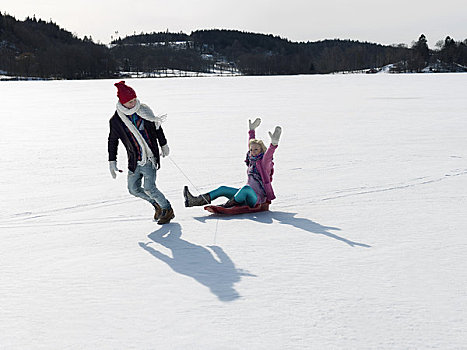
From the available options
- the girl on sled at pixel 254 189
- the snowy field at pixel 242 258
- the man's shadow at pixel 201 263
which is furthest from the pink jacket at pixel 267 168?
the man's shadow at pixel 201 263

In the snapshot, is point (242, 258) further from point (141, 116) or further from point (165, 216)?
point (141, 116)

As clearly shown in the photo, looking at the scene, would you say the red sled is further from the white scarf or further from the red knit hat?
the red knit hat

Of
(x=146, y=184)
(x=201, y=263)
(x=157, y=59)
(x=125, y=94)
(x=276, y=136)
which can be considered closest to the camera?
(x=201, y=263)

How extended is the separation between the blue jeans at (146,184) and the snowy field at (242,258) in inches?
11.9

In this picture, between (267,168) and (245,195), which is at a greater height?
(267,168)

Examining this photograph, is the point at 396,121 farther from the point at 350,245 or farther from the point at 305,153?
the point at 350,245

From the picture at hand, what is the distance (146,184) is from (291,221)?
149 centimetres

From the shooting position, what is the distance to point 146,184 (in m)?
4.81

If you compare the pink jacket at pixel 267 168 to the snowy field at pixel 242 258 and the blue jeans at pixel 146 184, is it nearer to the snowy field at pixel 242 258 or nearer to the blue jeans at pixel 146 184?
the snowy field at pixel 242 258

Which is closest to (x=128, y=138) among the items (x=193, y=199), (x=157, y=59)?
(x=193, y=199)

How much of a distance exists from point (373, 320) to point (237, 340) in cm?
79

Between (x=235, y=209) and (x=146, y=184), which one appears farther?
(x=235, y=209)

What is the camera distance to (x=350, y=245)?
4129mm

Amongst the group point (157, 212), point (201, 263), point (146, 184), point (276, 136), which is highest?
point (276, 136)
